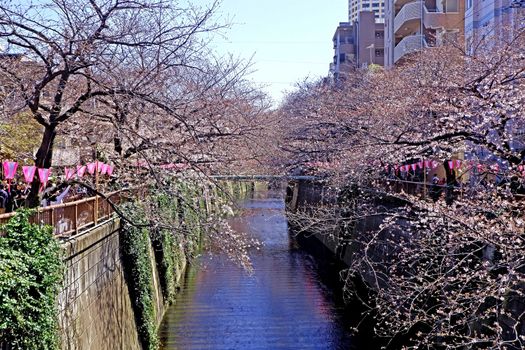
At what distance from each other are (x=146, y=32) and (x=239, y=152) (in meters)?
10.4

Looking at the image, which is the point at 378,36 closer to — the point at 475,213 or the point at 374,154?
the point at 374,154

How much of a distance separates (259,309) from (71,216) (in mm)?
10290

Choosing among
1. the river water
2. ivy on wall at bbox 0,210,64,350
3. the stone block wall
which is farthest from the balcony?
ivy on wall at bbox 0,210,64,350

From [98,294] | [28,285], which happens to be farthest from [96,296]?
[28,285]

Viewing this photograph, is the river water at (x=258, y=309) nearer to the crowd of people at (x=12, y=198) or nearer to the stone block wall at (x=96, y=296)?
the stone block wall at (x=96, y=296)

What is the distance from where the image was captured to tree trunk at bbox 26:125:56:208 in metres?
9.56

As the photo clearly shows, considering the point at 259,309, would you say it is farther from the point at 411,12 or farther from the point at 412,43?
the point at 411,12

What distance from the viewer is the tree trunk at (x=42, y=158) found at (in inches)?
376

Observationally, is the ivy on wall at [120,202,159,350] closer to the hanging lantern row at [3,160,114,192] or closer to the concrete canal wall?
the concrete canal wall

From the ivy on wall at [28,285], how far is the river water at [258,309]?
8.61m

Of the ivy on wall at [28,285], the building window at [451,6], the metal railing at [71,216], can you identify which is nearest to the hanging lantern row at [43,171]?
the metal railing at [71,216]

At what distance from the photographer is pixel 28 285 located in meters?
7.08

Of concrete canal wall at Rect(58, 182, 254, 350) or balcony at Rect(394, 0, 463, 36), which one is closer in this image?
concrete canal wall at Rect(58, 182, 254, 350)

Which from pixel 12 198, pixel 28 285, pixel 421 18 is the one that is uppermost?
pixel 421 18
